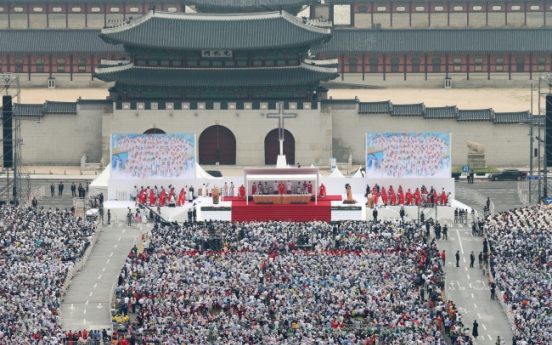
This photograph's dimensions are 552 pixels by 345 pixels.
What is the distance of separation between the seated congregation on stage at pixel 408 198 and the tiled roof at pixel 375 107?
28.2 m

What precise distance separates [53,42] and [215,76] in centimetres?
2888

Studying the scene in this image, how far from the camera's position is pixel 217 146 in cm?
16700

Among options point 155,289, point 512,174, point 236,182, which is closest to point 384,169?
point 236,182

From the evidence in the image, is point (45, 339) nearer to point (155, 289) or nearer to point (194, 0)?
point (155, 289)

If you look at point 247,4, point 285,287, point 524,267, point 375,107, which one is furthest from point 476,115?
point 285,287

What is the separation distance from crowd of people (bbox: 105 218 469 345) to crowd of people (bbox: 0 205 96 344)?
3903 mm

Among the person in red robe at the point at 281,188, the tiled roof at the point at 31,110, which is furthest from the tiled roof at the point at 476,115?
the tiled roof at the point at 31,110

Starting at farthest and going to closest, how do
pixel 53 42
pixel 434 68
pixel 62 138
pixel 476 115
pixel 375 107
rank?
pixel 434 68 < pixel 53 42 < pixel 375 107 < pixel 62 138 < pixel 476 115

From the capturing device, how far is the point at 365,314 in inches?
4141

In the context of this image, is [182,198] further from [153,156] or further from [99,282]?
[99,282]

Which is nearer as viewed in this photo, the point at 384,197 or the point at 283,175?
the point at 283,175

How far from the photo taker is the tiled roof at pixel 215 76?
166m

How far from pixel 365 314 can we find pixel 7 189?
1789 inches

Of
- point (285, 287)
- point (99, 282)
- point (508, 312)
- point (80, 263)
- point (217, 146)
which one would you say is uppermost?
point (217, 146)
